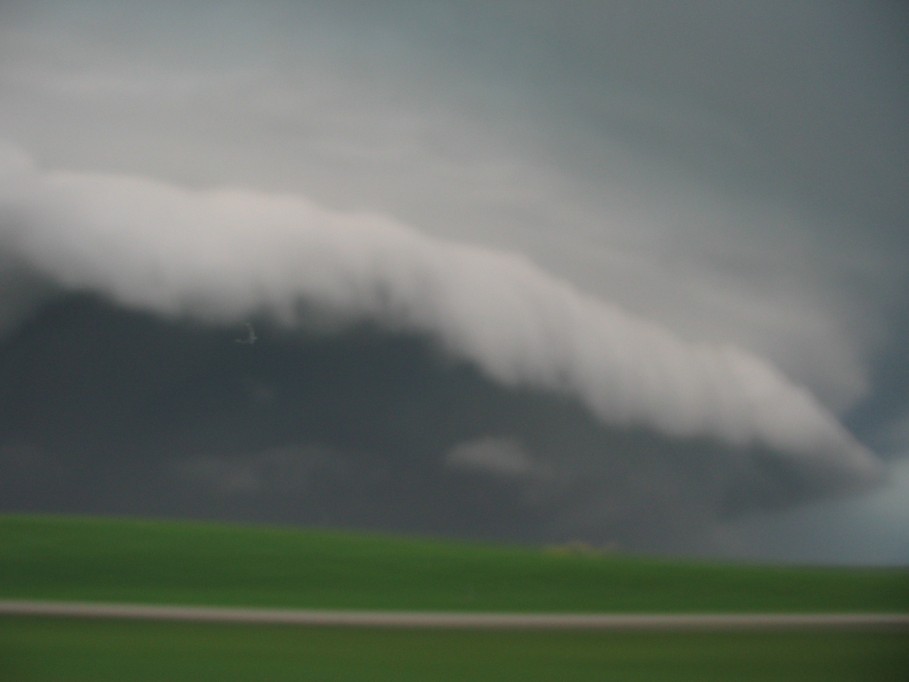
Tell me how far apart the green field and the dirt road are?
1087 millimetres

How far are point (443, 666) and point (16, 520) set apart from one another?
26630mm

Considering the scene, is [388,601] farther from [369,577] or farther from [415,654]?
[415,654]

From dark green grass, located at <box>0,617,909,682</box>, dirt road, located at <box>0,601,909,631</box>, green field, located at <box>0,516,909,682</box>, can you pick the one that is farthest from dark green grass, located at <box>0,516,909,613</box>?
dark green grass, located at <box>0,617,909,682</box>

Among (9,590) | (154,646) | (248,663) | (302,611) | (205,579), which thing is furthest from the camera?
(205,579)

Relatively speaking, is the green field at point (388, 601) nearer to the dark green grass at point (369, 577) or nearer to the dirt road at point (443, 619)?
the dark green grass at point (369, 577)

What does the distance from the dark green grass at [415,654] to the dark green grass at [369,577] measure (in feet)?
22.9

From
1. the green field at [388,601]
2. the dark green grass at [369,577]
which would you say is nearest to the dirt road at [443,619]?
the green field at [388,601]

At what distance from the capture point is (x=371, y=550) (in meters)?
36.8

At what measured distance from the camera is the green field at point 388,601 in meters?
17.2

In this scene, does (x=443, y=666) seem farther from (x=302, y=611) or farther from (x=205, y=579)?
(x=205, y=579)

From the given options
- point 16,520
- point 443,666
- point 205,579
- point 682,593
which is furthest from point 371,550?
point 443,666

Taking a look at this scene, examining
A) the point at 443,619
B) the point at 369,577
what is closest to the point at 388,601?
the point at 369,577

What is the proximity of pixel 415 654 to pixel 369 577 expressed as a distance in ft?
45.6

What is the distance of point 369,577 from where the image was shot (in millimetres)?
32188
